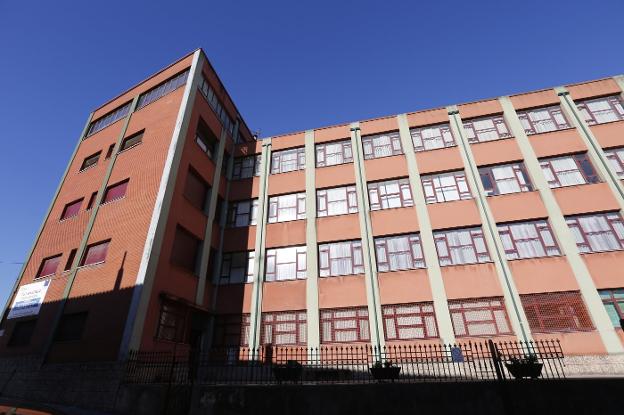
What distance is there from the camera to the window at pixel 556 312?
1487 cm

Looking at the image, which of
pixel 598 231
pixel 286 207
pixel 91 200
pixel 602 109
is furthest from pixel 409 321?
pixel 91 200

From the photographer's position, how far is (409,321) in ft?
54.3

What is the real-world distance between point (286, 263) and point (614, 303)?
621 inches

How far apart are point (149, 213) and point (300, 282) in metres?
8.70

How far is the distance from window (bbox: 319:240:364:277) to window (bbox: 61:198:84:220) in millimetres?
15201

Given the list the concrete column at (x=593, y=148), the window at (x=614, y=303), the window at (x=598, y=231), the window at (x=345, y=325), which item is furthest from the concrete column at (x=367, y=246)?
the concrete column at (x=593, y=148)

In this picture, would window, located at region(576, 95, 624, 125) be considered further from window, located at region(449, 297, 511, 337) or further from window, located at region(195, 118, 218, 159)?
window, located at region(195, 118, 218, 159)

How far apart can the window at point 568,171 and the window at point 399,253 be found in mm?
8037

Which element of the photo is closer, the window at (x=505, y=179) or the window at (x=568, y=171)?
the window at (x=568, y=171)

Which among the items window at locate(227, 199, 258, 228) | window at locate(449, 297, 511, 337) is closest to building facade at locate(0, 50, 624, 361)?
window at locate(449, 297, 511, 337)

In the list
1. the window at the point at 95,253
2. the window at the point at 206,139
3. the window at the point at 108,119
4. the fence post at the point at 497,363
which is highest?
the window at the point at 108,119

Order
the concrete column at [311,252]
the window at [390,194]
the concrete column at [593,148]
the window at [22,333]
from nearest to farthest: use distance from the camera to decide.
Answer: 1. the window at [22,333]
2. the concrete column at [593,148]
3. the concrete column at [311,252]
4. the window at [390,194]

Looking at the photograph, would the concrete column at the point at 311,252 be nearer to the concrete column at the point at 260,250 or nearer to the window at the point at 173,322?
the concrete column at the point at 260,250

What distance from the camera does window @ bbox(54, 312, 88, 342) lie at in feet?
49.8
